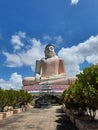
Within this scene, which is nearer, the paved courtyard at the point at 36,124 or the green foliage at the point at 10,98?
the paved courtyard at the point at 36,124

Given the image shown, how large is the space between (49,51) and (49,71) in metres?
5.66

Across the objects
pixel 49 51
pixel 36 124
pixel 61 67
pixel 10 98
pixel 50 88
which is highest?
pixel 49 51

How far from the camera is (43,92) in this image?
234ft

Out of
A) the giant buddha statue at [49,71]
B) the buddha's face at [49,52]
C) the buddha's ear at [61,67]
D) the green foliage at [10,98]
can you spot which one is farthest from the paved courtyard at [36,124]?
the buddha's face at [49,52]

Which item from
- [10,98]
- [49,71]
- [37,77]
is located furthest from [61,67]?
[10,98]

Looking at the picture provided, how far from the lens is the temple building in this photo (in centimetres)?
7225

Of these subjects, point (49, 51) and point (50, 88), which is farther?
point (49, 51)

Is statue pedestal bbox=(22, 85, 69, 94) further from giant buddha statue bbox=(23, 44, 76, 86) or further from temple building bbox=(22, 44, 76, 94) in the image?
giant buddha statue bbox=(23, 44, 76, 86)

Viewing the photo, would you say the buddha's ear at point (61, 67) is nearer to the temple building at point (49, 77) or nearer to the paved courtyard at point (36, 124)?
the temple building at point (49, 77)

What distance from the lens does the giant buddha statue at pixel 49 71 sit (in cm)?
7475

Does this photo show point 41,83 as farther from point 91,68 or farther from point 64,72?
point 91,68

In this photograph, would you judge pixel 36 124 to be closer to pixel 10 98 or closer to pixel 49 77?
pixel 10 98

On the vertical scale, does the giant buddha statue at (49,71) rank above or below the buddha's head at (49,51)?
below

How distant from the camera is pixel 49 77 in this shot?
74.9m
